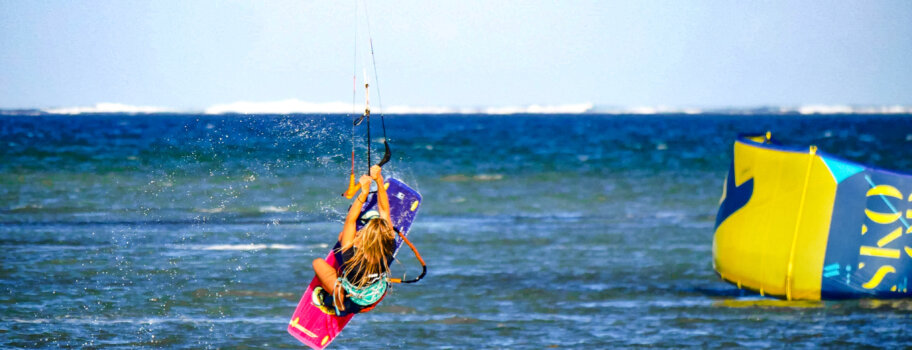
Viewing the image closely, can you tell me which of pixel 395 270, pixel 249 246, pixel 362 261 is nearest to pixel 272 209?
pixel 249 246

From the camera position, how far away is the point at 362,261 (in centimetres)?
769

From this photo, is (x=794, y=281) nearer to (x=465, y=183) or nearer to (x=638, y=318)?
(x=638, y=318)

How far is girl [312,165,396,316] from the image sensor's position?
762 centimetres

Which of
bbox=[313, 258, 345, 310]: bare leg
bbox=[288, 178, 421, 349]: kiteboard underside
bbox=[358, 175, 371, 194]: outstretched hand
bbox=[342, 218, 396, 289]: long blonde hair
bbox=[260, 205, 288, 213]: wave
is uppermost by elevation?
bbox=[358, 175, 371, 194]: outstretched hand

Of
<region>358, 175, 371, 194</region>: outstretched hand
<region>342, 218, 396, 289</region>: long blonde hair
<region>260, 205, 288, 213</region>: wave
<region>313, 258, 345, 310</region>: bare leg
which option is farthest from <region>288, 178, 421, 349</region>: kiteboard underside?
<region>260, 205, 288, 213</region>: wave

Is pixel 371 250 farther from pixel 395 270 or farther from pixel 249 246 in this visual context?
pixel 249 246

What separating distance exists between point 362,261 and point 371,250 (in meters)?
0.12

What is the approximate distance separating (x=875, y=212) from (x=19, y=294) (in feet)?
30.4

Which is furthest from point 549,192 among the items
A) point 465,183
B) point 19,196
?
point 19,196

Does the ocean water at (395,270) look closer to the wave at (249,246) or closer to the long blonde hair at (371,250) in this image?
the wave at (249,246)

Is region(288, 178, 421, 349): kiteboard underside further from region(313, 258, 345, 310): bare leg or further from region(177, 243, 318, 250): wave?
region(177, 243, 318, 250): wave

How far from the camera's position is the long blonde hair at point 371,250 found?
7617mm

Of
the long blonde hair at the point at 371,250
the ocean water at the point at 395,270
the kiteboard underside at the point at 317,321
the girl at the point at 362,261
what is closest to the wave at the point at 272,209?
the ocean water at the point at 395,270

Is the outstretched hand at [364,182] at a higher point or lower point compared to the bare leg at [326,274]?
higher
